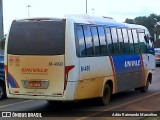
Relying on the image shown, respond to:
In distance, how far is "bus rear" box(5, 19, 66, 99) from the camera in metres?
11.7

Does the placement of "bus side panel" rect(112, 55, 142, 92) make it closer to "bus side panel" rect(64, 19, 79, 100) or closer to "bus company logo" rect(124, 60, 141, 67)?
"bus company logo" rect(124, 60, 141, 67)

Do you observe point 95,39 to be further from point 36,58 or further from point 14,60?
point 14,60

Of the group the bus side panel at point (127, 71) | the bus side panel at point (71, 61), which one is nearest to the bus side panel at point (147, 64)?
the bus side panel at point (127, 71)

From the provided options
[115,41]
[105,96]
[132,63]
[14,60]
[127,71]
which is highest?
[115,41]

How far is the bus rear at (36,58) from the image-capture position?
11.7 metres

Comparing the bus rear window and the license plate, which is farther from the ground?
the bus rear window

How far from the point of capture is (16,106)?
13875 mm

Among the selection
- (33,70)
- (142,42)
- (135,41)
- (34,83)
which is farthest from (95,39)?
(142,42)

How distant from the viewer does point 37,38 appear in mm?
12078

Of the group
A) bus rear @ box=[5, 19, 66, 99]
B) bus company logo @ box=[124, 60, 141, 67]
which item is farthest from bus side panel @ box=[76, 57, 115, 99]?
bus company logo @ box=[124, 60, 141, 67]

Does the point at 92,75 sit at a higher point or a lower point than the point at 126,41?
lower

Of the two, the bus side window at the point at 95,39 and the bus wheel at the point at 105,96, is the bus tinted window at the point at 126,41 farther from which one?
the bus side window at the point at 95,39

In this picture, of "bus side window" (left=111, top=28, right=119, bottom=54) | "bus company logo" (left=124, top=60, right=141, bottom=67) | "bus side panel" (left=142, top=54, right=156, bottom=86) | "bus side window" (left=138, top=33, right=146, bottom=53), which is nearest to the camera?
"bus side window" (left=111, top=28, right=119, bottom=54)

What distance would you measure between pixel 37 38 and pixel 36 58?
1.85 feet
